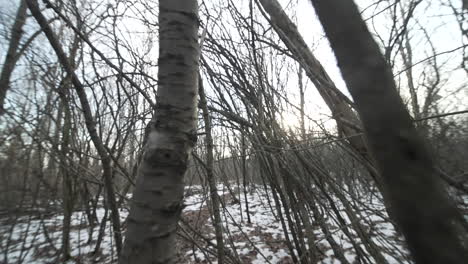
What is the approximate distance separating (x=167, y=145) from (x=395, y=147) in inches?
20.8

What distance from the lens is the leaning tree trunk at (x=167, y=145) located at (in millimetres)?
529

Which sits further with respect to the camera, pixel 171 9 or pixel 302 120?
pixel 302 120

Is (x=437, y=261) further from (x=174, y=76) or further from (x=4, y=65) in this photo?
(x=4, y=65)

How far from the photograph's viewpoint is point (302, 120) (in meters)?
1.42

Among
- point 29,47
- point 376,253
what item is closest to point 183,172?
point 376,253

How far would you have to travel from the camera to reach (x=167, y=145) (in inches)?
23.2

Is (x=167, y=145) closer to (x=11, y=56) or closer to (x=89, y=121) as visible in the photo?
(x=89, y=121)

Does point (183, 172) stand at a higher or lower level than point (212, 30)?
lower

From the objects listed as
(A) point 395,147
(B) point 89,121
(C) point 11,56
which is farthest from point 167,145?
(C) point 11,56

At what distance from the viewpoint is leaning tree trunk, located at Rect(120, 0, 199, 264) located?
53 centimetres

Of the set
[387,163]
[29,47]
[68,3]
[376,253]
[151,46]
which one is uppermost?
[151,46]

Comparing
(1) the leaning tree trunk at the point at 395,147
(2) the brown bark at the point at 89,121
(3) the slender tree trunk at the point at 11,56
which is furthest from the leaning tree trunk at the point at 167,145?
(3) the slender tree trunk at the point at 11,56

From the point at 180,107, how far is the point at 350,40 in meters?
0.50

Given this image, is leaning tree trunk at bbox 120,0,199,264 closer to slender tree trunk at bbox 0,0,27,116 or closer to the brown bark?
the brown bark
